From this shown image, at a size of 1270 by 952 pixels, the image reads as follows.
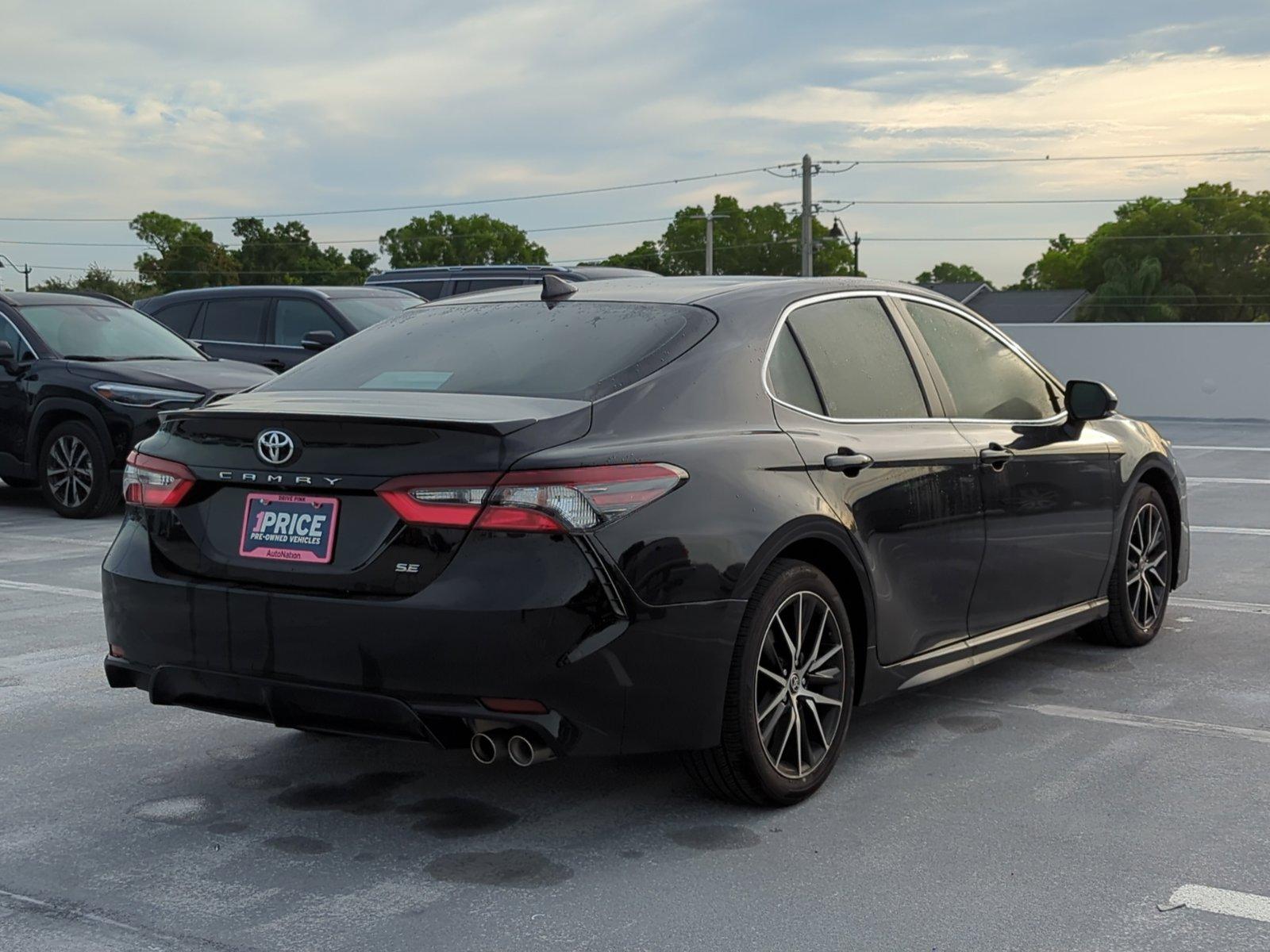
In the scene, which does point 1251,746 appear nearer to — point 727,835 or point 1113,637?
point 1113,637

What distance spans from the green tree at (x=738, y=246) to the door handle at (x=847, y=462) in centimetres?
12008

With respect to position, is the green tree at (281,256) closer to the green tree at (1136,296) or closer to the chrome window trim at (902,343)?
the green tree at (1136,296)

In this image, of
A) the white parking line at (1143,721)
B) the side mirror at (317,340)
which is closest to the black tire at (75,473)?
the side mirror at (317,340)

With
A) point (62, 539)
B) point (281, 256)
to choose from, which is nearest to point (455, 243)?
point (281, 256)

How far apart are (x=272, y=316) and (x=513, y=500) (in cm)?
1235

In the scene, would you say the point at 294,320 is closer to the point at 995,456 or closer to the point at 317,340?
the point at 317,340

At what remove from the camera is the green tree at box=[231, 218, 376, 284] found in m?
119

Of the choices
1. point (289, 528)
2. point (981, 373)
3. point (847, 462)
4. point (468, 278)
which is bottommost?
point (289, 528)

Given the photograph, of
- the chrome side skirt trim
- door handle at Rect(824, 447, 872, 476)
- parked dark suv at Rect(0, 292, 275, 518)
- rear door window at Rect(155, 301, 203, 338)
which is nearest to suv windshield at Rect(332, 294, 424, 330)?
rear door window at Rect(155, 301, 203, 338)

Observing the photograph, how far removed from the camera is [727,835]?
4.23 meters

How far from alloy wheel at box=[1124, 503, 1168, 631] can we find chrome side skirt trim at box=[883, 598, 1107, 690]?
1.05 ft

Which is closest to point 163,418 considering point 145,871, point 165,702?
point 165,702

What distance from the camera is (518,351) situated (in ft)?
15.3

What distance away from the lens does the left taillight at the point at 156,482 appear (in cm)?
430
